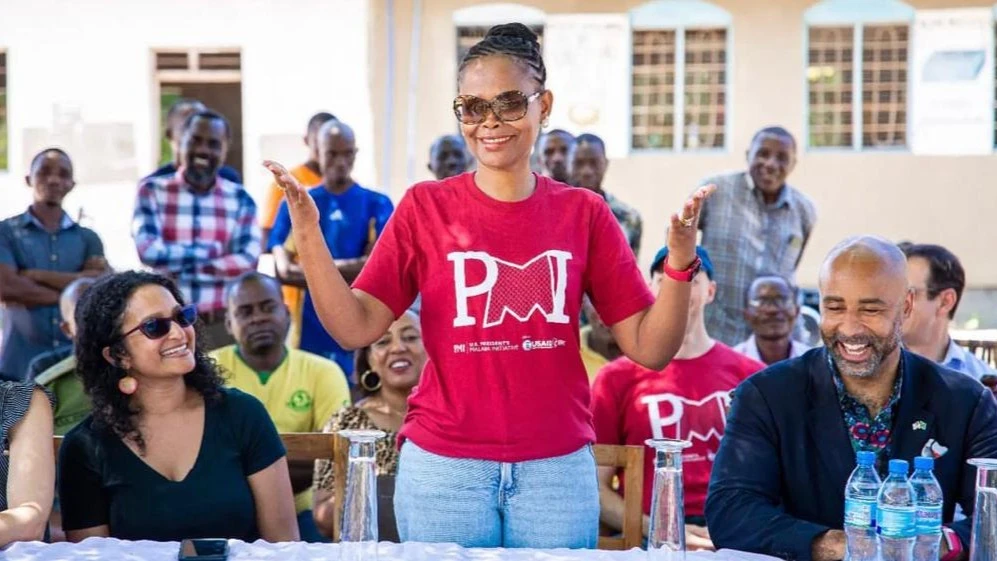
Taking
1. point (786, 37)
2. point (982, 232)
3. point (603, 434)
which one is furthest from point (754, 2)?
point (603, 434)

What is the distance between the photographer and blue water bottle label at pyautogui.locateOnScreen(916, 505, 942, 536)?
2719 mm

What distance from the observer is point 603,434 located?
4418 mm

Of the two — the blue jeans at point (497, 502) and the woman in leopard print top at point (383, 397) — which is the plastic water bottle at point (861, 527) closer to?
the blue jeans at point (497, 502)

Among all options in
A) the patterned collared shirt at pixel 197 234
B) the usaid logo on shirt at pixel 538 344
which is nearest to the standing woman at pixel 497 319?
the usaid logo on shirt at pixel 538 344

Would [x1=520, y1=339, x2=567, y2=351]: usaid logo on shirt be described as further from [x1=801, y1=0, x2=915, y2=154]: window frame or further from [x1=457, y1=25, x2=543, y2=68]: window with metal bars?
[x1=801, y1=0, x2=915, y2=154]: window frame

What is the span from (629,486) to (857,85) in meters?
10.0

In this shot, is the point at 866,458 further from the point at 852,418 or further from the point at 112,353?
the point at 112,353

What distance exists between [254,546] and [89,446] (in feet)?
2.70

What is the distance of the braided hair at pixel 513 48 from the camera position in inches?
119

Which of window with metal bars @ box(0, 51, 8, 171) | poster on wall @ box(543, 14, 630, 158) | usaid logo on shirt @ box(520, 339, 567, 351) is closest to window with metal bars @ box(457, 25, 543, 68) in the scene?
poster on wall @ box(543, 14, 630, 158)

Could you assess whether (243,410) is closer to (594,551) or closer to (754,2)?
(594,551)

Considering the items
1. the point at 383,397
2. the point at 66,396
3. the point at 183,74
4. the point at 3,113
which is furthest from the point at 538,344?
the point at 3,113

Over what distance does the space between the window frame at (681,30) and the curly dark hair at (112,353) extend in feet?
31.4

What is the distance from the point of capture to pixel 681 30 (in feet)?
42.3
